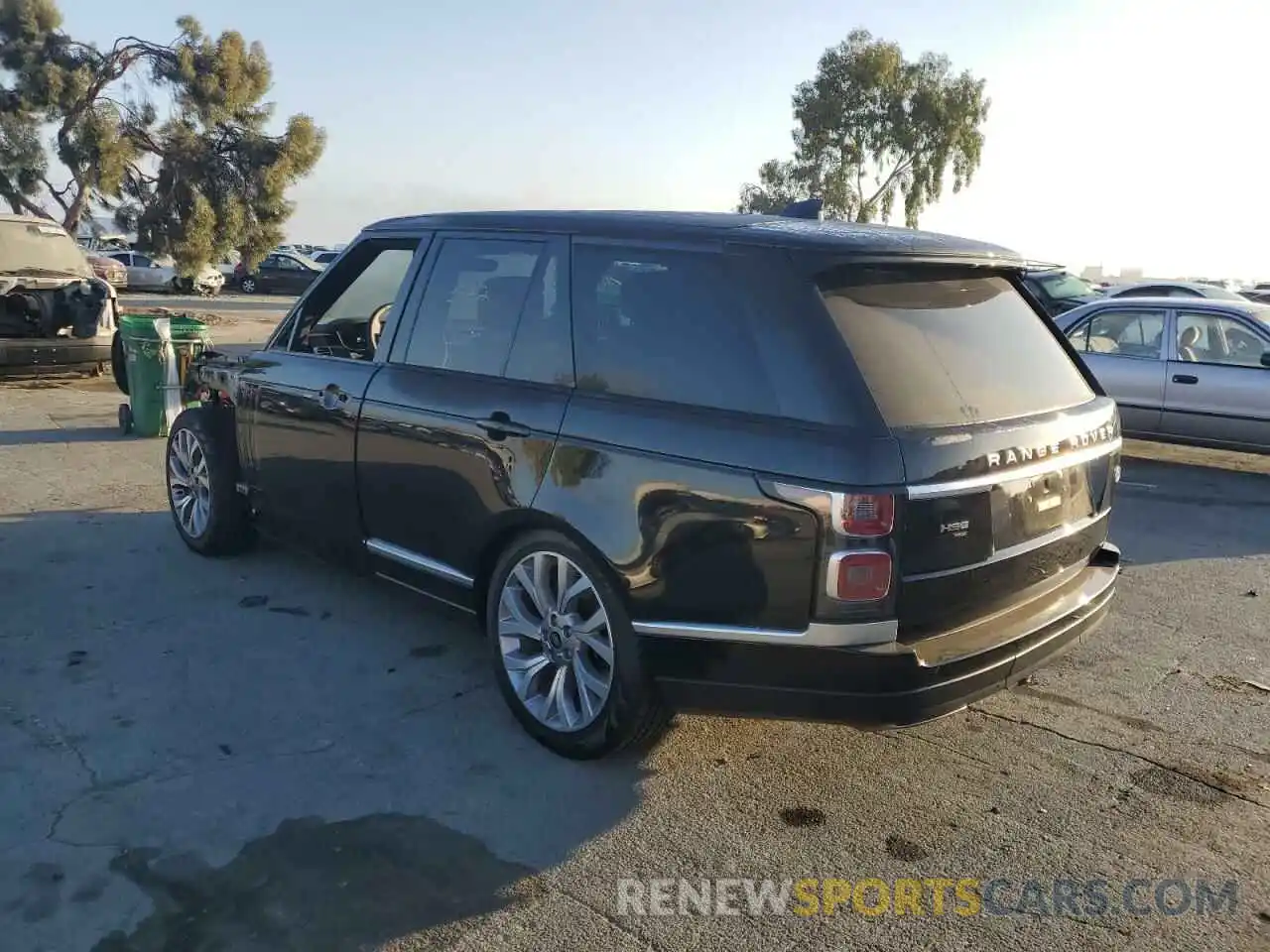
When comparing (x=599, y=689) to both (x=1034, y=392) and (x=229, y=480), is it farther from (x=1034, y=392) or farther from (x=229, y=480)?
(x=229, y=480)

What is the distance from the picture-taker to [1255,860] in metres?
3.19

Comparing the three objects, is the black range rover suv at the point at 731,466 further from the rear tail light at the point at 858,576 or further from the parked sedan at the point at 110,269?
the parked sedan at the point at 110,269

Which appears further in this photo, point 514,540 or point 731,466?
point 514,540

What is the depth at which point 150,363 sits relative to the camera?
29.8 ft

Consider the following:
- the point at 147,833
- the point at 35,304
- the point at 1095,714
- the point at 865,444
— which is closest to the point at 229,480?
the point at 147,833

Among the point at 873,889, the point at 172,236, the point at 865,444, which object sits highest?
the point at 172,236

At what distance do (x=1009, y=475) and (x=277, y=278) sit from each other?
34.6 metres

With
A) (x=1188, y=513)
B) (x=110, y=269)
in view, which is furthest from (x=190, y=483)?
(x=110, y=269)

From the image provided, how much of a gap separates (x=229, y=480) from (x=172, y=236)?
18.0 m

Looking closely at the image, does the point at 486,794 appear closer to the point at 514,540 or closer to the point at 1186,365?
the point at 514,540

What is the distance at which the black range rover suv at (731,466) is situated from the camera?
3.01 metres

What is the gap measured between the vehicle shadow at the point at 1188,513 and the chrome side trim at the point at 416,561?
433 cm

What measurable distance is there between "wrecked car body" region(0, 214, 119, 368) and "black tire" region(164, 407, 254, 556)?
6.99 m
